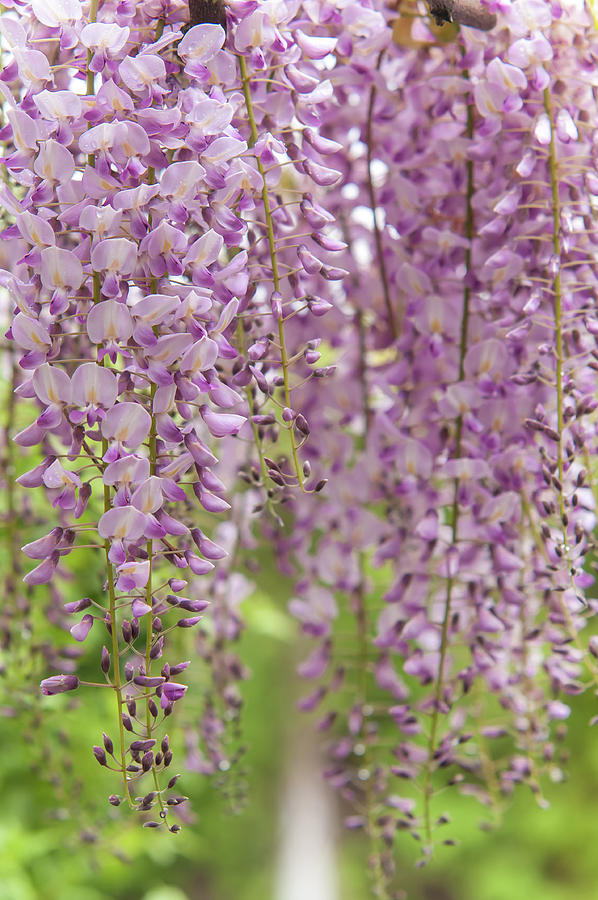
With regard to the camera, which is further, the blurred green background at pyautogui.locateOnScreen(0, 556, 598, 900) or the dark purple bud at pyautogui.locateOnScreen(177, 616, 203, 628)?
the blurred green background at pyautogui.locateOnScreen(0, 556, 598, 900)

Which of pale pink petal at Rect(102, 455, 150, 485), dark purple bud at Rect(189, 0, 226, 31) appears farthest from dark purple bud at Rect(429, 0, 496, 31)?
pale pink petal at Rect(102, 455, 150, 485)

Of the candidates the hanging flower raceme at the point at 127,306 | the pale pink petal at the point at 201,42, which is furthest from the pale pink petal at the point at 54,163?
the pale pink petal at the point at 201,42

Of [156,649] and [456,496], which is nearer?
[156,649]

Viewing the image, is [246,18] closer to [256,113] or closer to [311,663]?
[256,113]

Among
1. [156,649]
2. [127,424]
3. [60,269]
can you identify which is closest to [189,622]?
[156,649]

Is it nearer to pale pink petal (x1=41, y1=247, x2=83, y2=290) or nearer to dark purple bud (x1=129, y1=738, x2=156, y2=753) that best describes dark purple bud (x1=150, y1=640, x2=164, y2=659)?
dark purple bud (x1=129, y1=738, x2=156, y2=753)

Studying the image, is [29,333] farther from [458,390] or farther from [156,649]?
[458,390]

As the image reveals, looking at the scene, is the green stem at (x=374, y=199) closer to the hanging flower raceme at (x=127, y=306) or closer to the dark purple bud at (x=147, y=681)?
the hanging flower raceme at (x=127, y=306)

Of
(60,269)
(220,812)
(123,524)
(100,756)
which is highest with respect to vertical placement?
(60,269)
